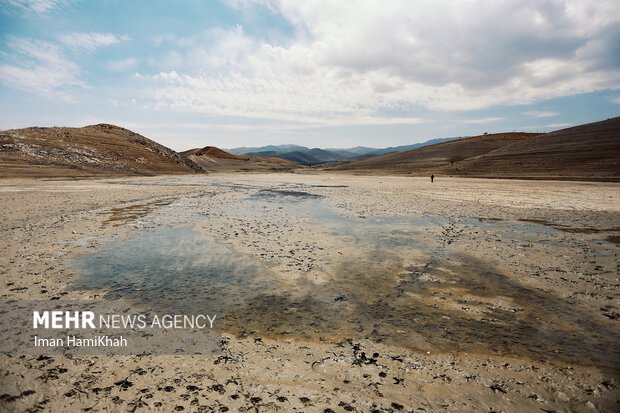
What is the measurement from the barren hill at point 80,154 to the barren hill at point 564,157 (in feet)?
235

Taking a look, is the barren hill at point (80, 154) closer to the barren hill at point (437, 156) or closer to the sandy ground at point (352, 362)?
the sandy ground at point (352, 362)

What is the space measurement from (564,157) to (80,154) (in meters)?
90.4

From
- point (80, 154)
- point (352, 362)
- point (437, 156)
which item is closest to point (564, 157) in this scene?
point (437, 156)

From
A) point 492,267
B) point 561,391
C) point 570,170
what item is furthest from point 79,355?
point 570,170

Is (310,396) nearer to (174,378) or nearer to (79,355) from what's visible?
(174,378)

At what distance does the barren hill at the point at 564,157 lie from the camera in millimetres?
49759

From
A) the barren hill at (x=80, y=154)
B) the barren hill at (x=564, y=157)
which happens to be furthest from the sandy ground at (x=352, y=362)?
the barren hill at (x=564, y=157)

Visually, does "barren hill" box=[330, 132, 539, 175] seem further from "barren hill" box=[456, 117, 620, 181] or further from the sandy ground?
the sandy ground

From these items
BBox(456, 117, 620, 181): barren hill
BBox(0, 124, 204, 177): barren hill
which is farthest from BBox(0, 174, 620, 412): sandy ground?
BBox(456, 117, 620, 181): barren hill

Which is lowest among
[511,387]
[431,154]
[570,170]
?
[511,387]

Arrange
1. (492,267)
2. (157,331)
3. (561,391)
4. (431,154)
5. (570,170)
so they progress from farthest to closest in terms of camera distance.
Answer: (431,154), (570,170), (492,267), (157,331), (561,391)

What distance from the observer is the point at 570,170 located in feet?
172

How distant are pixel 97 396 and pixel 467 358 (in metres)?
4.61

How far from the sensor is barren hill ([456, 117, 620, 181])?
4976cm
